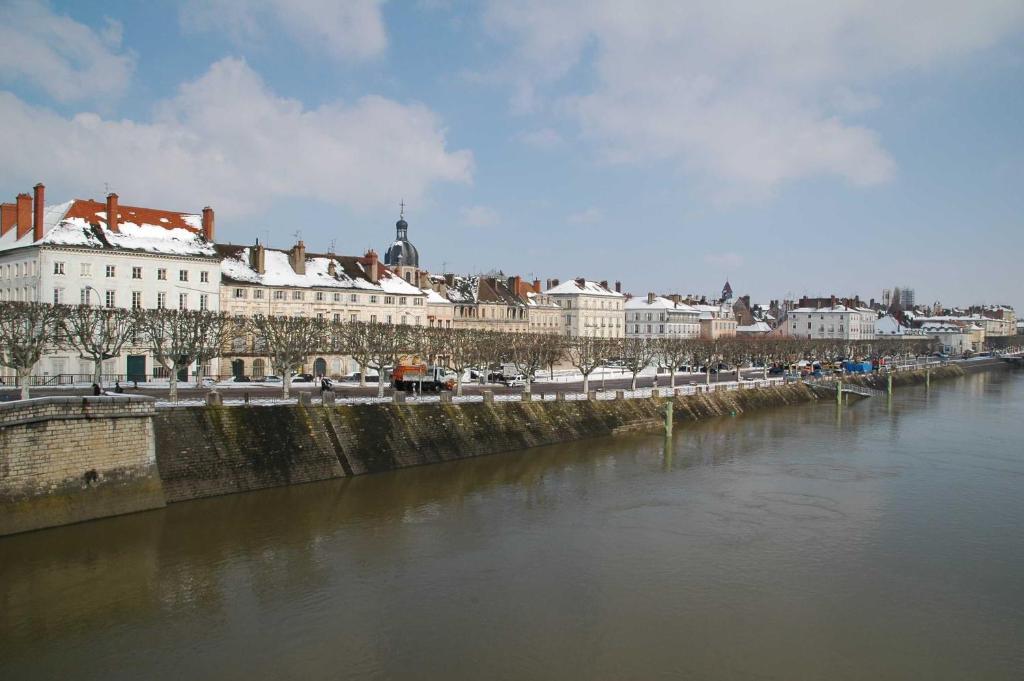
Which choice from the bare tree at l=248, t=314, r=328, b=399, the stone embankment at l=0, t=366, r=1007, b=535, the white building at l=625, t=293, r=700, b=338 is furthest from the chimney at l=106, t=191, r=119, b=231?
the white building at l=625, t=293, r=700, b=338

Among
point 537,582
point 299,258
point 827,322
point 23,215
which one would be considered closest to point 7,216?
point 23,215

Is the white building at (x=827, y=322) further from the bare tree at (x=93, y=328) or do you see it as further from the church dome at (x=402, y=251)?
the bare tree at (x=93, y=328)

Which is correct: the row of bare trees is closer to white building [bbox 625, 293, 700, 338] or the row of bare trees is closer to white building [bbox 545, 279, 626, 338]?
white building [bbox 545, 279, 626, 338]

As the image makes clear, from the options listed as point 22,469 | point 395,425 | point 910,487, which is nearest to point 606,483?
point 395,425

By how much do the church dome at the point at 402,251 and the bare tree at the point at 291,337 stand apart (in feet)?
133

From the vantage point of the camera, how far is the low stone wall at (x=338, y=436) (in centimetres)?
2805

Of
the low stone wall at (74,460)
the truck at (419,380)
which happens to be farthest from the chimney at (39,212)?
the low stone wall at (74,460)

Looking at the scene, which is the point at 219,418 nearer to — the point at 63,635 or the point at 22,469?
the point at 22,469

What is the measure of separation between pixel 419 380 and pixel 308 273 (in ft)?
70.6

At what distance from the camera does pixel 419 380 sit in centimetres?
4641

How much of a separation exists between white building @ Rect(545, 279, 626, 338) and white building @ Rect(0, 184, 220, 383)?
4976cm

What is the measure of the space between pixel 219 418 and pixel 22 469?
7163mm

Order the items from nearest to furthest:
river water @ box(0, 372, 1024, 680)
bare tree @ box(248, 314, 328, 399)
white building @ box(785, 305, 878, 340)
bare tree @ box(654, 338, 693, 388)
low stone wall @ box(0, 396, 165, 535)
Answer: river water @ box(0, 372, 1024, 680) < low stone wall @ box(0, 396, 165, 535) < bare tree @ box(248, 314, 328, 399) < bare tree @ box(654, 338, 693, 388) < white building @ box(785, 305, 878, 340)

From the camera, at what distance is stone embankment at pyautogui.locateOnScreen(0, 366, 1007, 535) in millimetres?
23672
